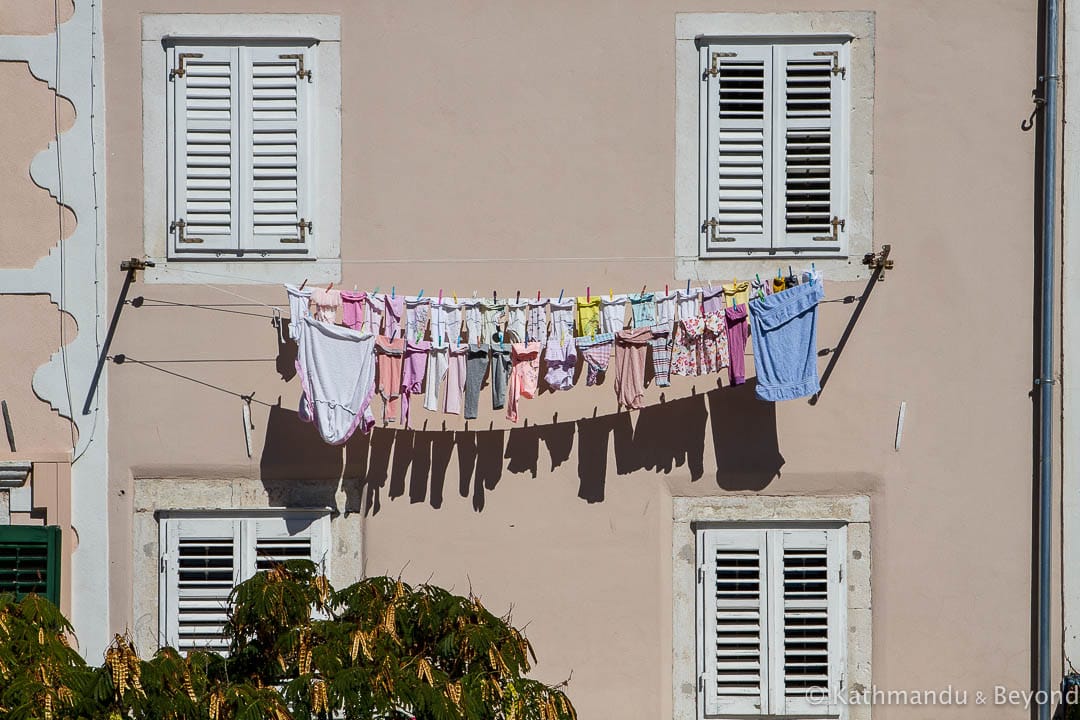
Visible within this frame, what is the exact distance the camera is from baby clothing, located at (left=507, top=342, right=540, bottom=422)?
29.8 ft

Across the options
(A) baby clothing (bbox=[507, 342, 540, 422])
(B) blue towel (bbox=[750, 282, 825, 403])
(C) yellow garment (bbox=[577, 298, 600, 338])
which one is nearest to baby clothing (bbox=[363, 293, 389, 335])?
(A) baby clothing (bbox=[507, 342, 540, 422])

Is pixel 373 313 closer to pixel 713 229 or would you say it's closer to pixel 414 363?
pixel 414 363

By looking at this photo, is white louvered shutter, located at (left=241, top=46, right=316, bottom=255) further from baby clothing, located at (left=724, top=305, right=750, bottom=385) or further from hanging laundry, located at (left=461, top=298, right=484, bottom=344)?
baby clothing, located at (left=724, top=305, right=750, bottom=385)

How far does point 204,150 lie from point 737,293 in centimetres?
374

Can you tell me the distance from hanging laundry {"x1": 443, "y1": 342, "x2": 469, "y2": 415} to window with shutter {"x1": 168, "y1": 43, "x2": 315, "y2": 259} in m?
1.35

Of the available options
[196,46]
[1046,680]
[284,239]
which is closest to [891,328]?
[1046,680]

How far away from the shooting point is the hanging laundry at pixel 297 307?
29.4 feet

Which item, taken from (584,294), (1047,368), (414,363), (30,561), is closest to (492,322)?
(414,363)

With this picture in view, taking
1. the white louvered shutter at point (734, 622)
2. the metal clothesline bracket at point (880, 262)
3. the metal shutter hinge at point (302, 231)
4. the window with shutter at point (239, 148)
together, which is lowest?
the white louvered shutter at point (734, 622)

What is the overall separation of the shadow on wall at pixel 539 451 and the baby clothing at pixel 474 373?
39 centimetres

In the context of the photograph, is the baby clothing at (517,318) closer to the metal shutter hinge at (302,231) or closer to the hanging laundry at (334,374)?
the hanging laundry at (334,374)

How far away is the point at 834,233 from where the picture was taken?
31.0 feet

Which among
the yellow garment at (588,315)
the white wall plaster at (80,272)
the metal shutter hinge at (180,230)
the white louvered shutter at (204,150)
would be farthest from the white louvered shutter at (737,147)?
the white wall plaster at (80,272)

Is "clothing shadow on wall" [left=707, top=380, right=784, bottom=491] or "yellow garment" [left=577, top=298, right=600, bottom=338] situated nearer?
"yellow garment" [left=577, top=298, right=600, bottom=338]
